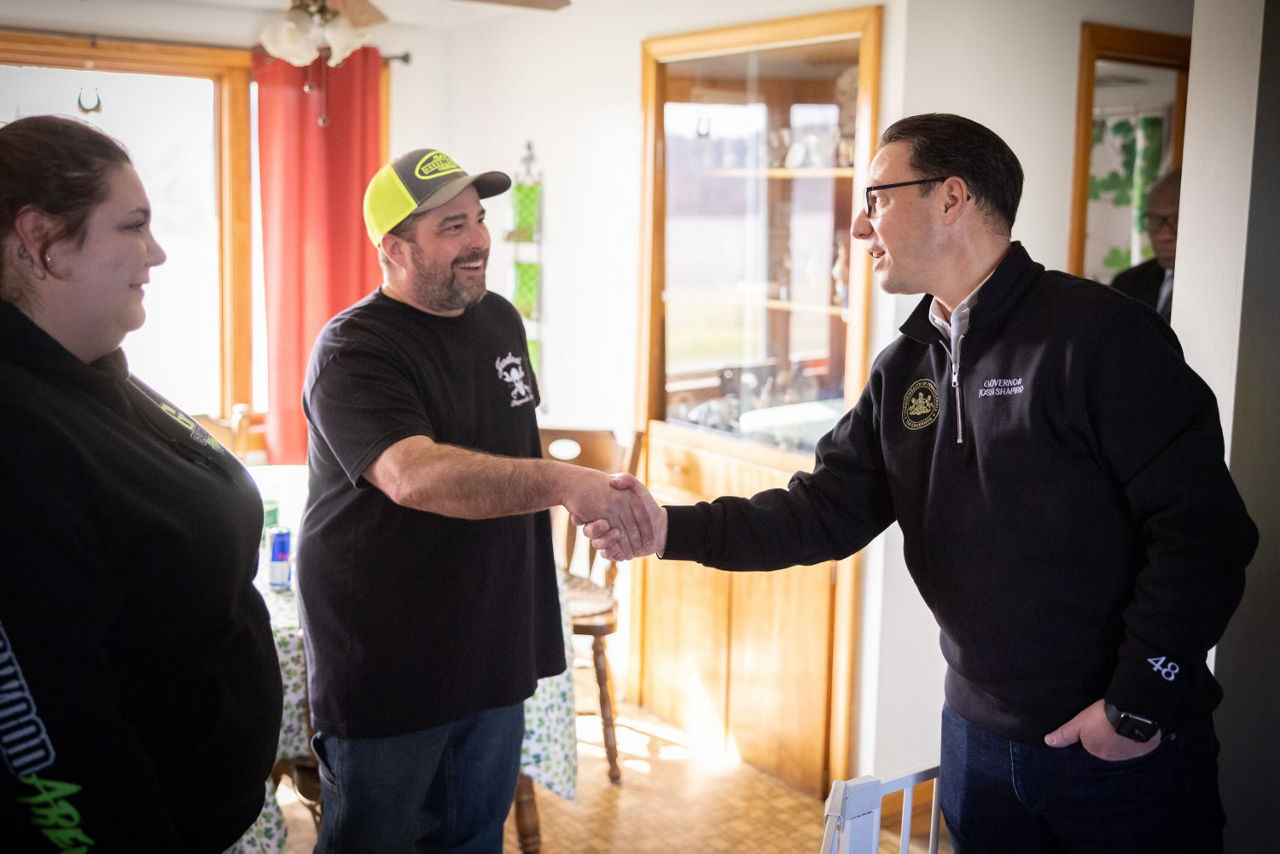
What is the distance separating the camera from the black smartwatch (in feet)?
4.96

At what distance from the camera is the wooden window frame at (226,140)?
4203 mm

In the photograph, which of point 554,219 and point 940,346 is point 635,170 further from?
point 940,346

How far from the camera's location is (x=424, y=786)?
2025 mm

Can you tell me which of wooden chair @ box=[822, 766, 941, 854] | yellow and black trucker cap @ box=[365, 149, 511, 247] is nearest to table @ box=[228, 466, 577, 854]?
yellow and black trucker cap @ box=[365, 149, 511, 247]

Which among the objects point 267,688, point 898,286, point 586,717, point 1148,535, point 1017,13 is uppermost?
point 1017,13

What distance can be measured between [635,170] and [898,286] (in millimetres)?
2344

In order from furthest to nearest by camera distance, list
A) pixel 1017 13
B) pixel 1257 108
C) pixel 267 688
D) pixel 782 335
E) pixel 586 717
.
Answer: pixel 586 717
pixel 782 335
pixel 1017 13
pixel 1257 108
pixel 267 688

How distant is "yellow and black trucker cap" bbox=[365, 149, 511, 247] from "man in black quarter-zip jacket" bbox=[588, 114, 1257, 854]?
765mm

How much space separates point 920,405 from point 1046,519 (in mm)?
268

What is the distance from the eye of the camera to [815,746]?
11.2ft

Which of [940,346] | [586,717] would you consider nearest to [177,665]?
[940,346]

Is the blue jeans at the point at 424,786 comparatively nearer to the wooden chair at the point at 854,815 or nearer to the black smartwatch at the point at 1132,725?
the wooden chair at the point at 854,815

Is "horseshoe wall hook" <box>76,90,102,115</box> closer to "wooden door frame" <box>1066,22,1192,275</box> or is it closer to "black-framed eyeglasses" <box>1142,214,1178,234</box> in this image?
"wooden door frame" <box>1066,22,1192,275</box>

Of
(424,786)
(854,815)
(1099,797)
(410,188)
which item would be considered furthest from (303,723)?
(1099,797)
